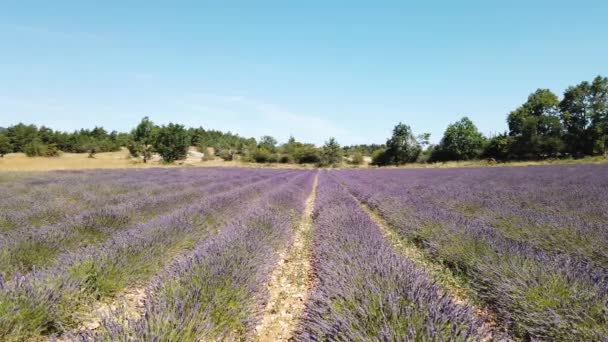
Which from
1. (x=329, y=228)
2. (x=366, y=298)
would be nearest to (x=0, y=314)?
(x=366, y=298)

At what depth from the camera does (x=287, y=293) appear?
3.36 meters

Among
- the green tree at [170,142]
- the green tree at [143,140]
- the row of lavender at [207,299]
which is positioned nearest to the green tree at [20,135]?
the green tree at [143,140]

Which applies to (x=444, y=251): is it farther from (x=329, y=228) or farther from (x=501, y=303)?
(x=329, y=228)

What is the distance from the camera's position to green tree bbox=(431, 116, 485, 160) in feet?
172

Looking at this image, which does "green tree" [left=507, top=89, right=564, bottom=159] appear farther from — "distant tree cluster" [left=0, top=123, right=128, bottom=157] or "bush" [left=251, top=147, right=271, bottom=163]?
"distant tree cluster" [left=0, top=123, right=128, bottom=157]

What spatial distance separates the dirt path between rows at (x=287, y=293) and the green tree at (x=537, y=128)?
45926 mm

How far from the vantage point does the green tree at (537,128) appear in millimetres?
38250

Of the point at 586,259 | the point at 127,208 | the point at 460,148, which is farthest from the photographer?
the point at 460,148

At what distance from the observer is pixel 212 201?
750 cm

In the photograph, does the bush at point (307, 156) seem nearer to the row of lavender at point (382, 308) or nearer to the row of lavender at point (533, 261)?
the row of lavender at point (533, 261)

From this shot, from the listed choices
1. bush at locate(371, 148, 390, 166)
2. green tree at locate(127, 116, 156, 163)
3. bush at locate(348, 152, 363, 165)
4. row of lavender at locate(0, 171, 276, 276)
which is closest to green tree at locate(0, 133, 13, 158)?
green tree at locate(127, 116, 156, 163)

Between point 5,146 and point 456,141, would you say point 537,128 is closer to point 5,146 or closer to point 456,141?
point 456,141

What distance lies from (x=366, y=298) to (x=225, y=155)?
7098 cm

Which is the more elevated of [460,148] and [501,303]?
[460,148]
